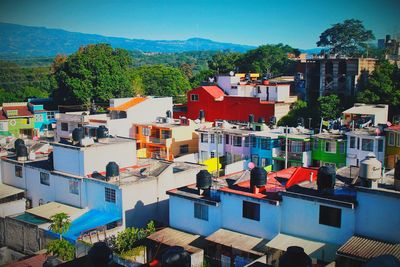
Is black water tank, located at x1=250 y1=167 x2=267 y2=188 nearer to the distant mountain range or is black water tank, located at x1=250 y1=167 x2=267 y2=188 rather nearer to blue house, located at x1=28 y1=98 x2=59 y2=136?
the distant mountain range

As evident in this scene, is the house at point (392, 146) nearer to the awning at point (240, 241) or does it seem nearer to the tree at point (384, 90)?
the tree at point (384, 90)

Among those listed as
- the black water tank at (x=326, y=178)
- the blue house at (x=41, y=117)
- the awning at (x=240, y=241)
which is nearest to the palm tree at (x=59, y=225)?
the awning at (x=240, y=241)

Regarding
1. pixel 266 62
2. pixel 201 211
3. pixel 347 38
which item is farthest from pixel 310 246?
pixel 266 62

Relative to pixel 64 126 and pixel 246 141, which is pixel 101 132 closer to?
pixel 246 141

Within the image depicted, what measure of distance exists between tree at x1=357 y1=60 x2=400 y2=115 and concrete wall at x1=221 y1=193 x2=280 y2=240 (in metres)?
28.9

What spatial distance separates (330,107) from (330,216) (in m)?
29.5

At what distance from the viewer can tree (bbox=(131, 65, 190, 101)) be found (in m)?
80.3

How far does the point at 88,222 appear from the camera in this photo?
2519cm

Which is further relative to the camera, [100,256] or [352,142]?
[352,142]

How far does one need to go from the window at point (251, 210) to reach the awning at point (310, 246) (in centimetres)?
153

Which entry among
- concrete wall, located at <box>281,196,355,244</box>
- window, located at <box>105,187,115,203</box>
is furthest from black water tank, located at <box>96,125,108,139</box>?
concrete wall, located at <box>281,196,355,244</box>

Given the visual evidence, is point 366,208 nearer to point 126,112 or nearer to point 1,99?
point 126,112

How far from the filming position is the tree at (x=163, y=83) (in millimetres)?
80331

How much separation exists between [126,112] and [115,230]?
2466 centimetres
